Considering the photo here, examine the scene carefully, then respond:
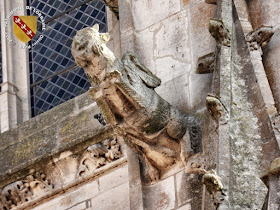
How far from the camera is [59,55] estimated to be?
14.0 metres

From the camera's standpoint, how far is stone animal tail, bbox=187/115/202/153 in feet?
35.1

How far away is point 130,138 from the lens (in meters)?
10.7

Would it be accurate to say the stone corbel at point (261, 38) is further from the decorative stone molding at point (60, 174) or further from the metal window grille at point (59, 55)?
the metal window grille at point (59, 55)

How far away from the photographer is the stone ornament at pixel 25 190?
41.2 ft

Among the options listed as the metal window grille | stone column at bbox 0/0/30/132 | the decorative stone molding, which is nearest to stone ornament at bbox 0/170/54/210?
the decorative stone molding

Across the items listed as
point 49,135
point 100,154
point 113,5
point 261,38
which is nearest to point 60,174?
point 100,154

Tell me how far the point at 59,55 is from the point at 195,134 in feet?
11.5

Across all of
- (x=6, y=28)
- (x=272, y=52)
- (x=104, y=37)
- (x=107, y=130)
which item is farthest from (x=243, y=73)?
(x=6, y=28)

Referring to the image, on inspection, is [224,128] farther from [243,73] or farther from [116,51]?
[116,51]

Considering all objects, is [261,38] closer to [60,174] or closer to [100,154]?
[100,154]

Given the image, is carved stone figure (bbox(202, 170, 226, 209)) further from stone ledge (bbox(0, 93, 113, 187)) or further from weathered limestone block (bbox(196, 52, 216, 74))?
stone ledge (bbox(0, 93, 113, 187))

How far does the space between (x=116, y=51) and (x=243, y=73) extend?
7.08 ft

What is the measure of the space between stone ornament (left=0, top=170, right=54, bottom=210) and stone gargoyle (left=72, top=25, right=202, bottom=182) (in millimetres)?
1789

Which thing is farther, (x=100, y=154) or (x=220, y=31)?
(x=100, y=154)
